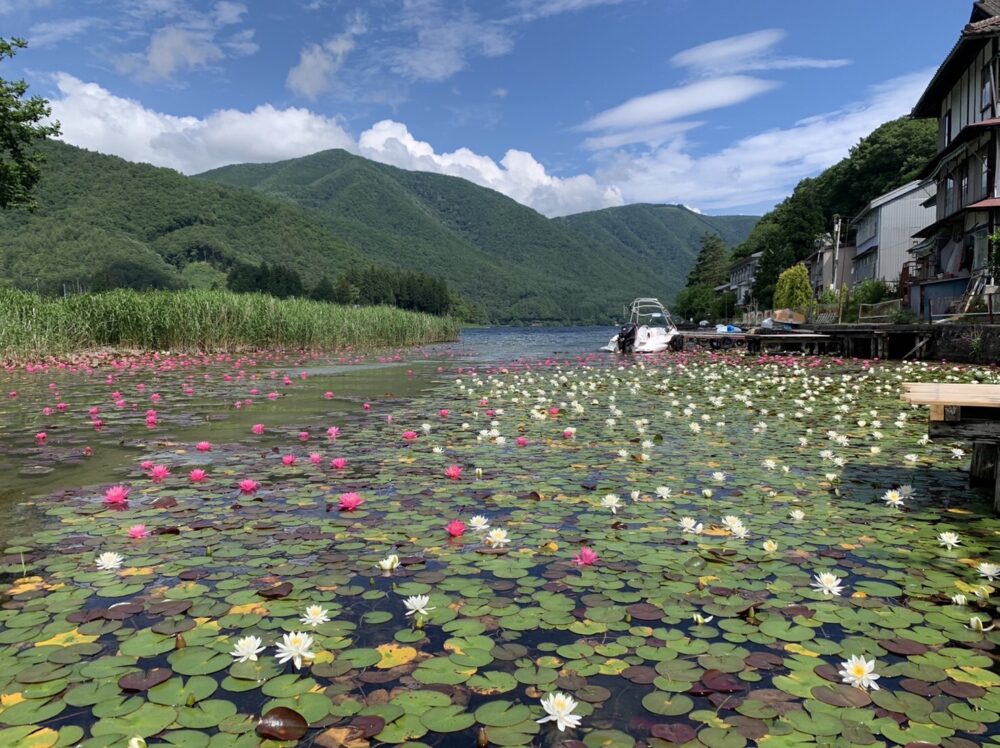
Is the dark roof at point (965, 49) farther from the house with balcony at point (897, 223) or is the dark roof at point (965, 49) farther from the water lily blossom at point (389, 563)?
the water lily blossom at point (389, 563)

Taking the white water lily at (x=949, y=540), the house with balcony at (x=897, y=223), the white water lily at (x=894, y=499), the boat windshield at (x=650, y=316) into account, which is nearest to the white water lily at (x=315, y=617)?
the white water lily at (x=949, y=540)

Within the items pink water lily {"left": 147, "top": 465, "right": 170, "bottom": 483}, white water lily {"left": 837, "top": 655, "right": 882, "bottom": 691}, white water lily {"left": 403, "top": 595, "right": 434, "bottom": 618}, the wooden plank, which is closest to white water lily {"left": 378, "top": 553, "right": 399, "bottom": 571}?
white water lily {"left": 403, "top": 595, "right": 434, "bottom": 618}

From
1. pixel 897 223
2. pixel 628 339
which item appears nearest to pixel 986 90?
pixel 628 339

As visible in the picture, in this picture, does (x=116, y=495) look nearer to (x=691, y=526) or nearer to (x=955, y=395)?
(x=691, y=526)

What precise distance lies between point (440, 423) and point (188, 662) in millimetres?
6382

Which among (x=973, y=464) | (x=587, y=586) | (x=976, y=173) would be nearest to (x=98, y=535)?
(x=587, y=586)

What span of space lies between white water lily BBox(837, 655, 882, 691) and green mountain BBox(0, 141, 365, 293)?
270 feet

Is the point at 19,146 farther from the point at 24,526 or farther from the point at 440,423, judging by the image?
the point at 24,526

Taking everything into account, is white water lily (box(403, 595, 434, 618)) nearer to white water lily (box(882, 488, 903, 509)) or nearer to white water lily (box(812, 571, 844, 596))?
white water lily (box(812, 571, 844, 596))

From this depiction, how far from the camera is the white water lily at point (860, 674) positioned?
2.39 m

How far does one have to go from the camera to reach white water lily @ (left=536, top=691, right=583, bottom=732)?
6.89ft

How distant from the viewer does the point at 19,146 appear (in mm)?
25516

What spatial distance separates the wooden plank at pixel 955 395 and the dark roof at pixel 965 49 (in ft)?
82.2

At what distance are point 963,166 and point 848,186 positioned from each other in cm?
3803
